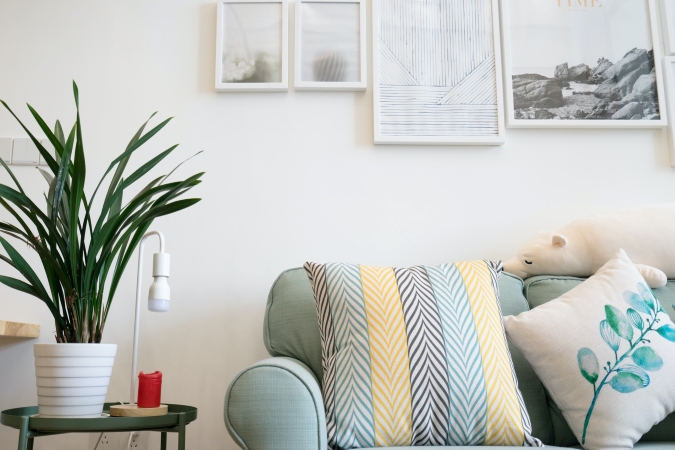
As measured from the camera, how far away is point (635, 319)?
128 centimetres

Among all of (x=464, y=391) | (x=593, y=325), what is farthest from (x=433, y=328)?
(x=593, y=325)

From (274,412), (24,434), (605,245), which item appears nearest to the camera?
(274,412)

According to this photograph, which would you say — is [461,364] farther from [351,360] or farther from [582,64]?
[582,64]

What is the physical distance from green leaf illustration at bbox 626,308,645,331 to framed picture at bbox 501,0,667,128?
75 cm

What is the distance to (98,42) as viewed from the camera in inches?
73.4

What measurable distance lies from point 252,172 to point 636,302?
1.11 m

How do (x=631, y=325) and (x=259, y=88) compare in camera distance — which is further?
(x=259, y=88)

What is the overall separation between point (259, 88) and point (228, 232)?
464mm

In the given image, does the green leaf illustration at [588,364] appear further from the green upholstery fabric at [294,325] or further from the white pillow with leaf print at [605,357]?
the green upholstery fabric at [294,325]

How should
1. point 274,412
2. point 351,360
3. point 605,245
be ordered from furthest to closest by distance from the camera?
point 605,245, point 351,360, point 274,412

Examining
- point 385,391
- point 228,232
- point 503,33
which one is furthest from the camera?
point 503,33

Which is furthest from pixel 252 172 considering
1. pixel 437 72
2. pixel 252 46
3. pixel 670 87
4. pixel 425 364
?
pixel 670 87

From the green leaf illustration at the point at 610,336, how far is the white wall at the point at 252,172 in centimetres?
55

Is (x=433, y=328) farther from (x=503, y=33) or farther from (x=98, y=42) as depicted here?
(x=98, y=42)
